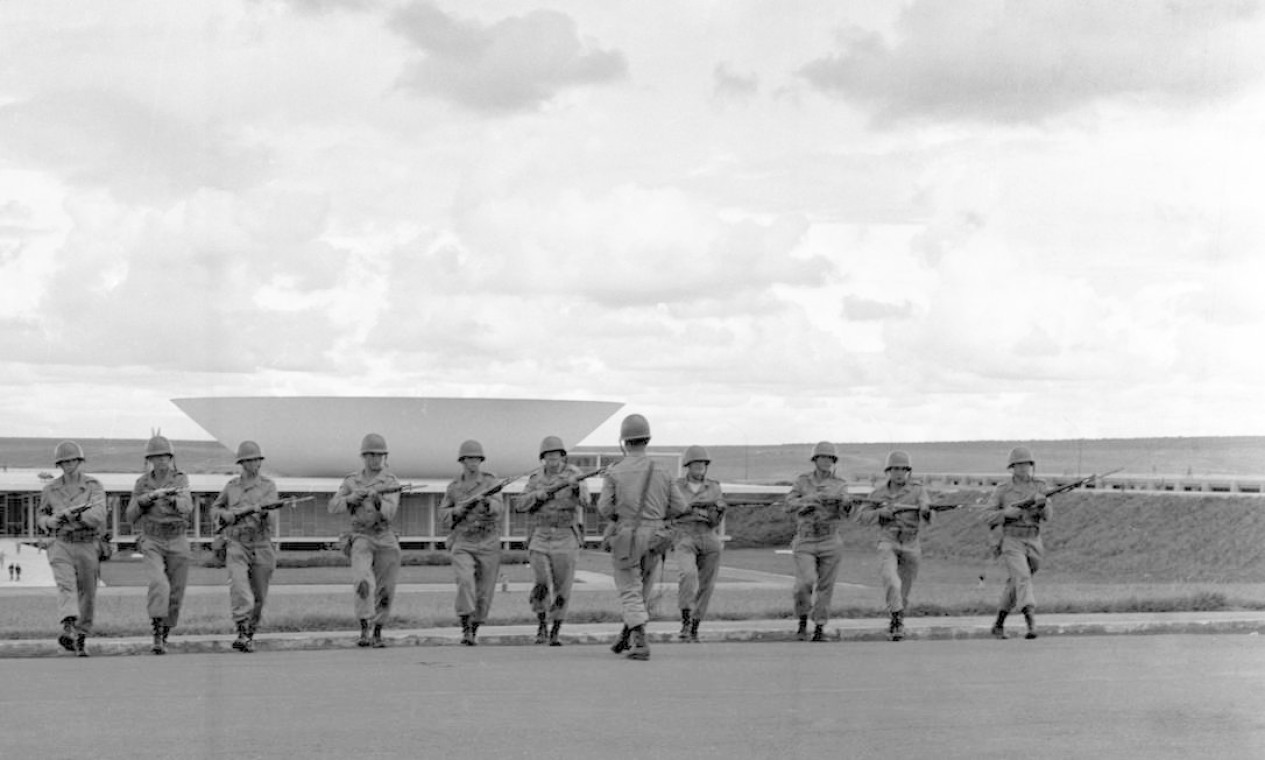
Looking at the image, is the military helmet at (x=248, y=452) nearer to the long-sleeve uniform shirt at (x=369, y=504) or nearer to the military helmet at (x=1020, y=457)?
the long-sleeve uniform shirt at (x=369, y=504)

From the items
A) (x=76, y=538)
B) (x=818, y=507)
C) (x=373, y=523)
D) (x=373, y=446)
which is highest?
(x=373, y=446)

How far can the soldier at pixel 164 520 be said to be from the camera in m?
13.4

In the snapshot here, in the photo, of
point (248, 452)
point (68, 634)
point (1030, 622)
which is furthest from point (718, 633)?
point (68, 634)

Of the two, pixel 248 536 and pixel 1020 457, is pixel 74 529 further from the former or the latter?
pixel 1020 457

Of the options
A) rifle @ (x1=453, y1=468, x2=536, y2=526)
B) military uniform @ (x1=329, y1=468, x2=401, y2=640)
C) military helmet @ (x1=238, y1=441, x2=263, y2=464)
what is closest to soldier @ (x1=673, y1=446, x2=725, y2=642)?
rifle @ (x1=453, y1=468, x2=536, y2=526)

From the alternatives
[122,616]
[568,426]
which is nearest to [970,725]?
[122,616]

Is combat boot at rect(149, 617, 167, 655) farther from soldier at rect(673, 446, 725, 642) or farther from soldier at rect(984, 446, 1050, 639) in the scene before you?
soldier at rect(984, 446, 1050, 639)

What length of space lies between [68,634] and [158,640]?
0.73m

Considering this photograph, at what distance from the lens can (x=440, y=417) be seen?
62.2m

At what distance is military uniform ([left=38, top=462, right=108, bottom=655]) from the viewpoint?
1311 centimetres

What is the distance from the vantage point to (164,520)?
1358cm

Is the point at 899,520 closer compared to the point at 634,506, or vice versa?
the point at 634,506

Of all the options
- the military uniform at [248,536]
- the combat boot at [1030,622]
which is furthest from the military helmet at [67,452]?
the combat boot at [1030,622]

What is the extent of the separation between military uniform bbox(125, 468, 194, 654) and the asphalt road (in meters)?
0.94
